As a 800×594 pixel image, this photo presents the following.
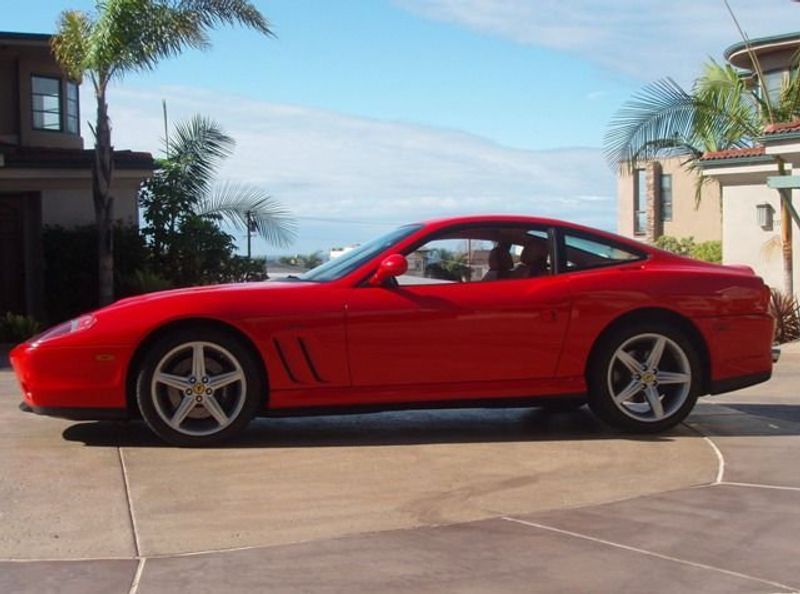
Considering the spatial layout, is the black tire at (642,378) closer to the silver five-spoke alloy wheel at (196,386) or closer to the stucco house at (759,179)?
the silver five-spoke alloy wheel at (196,386)

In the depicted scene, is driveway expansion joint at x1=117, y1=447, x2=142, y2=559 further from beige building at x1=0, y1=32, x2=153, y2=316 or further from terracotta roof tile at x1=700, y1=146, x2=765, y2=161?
terracotta roof tile at x1=700, y1=146, x2=765, y2=161

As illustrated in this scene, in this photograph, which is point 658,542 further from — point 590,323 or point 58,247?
point 58,247

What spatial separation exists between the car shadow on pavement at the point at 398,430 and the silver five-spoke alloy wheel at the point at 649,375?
0.68 feet

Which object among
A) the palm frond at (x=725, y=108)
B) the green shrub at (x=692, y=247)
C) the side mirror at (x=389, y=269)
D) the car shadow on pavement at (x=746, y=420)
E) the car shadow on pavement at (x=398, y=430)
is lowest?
the car shadow on pavement at (x=746, y=420)

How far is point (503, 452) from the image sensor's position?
656 cm

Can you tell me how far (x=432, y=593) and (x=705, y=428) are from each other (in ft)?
12.6

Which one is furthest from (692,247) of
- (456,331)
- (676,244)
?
(456,331)

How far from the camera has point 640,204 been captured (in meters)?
38.9

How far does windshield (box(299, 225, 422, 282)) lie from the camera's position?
6879 millimetres

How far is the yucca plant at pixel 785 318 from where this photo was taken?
15.3 m

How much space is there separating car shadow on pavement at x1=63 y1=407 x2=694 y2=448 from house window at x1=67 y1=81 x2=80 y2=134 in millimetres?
15741


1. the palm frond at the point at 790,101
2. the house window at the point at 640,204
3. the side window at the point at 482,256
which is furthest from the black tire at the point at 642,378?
the house window at the point at 640,204

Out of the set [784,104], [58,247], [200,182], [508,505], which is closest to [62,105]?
[200,182]

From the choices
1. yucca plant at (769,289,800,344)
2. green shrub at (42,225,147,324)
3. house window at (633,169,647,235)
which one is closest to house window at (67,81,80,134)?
green shrub at (42,225,147,324)
